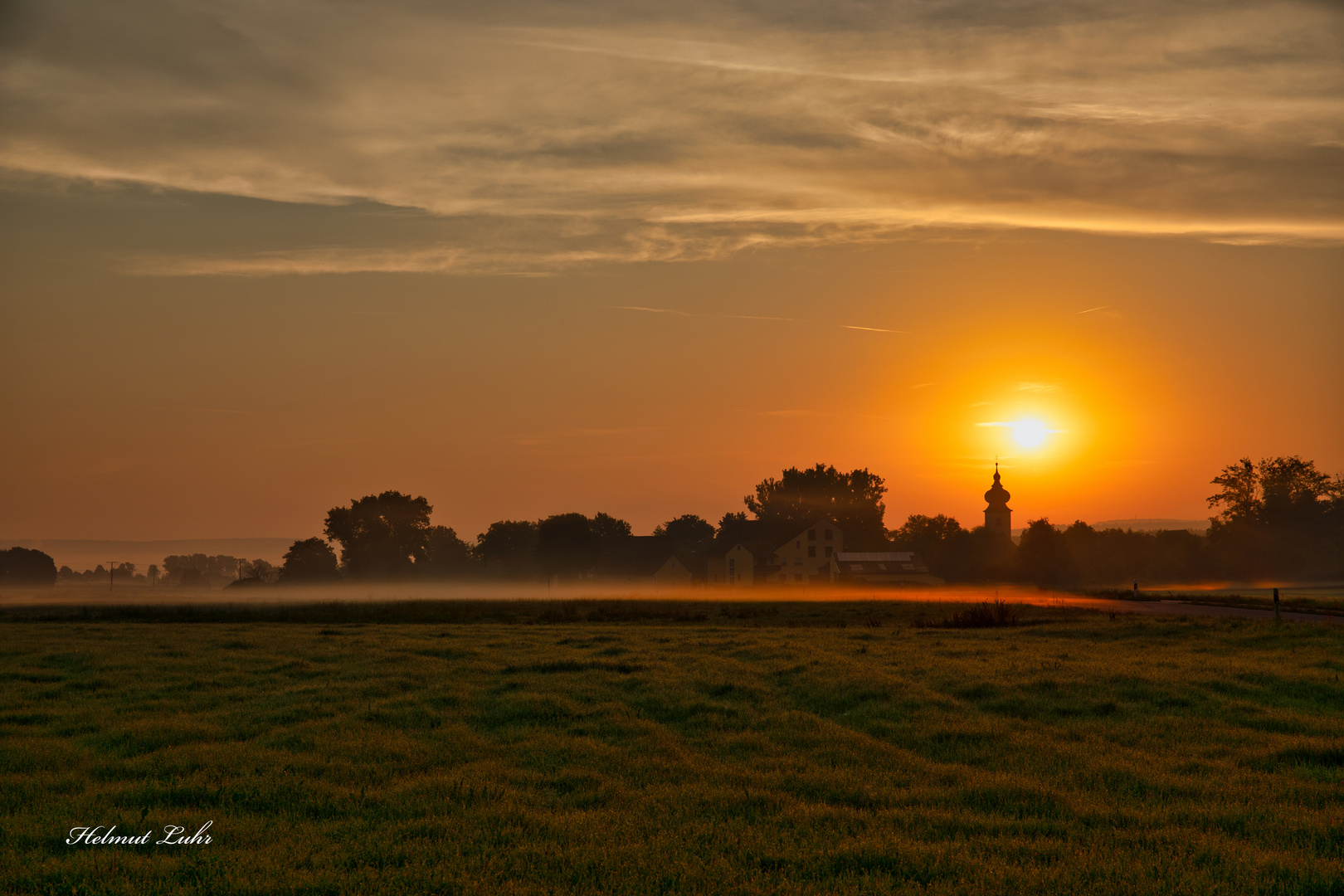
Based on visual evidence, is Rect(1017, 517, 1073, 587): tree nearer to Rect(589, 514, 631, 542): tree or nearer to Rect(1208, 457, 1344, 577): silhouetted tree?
Rect(1208, 457, 1344, 577): silhouetted tree

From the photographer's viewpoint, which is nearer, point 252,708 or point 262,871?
point 262,871

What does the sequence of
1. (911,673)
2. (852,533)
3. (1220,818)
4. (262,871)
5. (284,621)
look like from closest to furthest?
(262,871) → (1220,818) → (911,673) → (284,621) → (852,533)

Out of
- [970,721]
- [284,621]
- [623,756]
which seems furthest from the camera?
[284,621]

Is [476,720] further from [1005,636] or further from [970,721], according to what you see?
[1005,636]

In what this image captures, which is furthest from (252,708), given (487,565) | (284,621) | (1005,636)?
(487,565)

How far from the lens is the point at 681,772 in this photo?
12672 millimetres

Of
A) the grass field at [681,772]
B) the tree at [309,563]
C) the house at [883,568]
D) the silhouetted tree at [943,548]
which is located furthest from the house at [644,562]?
the grass field at [681,772]

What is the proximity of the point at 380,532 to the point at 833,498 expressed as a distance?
262 feet

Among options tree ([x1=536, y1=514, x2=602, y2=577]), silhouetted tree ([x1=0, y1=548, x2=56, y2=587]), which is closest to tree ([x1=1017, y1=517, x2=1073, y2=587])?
tree ([x1=536, y1=514, x2=602, y2=577])

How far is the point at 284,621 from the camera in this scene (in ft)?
162

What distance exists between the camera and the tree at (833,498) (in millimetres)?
163375

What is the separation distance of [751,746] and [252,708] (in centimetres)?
933
